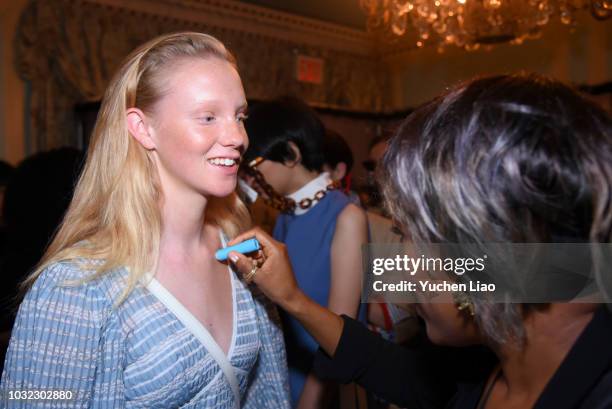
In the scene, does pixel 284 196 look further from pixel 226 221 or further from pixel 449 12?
pixel 449 12

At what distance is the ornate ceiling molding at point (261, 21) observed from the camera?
15.9ft

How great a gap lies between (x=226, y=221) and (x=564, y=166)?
92 centimetres

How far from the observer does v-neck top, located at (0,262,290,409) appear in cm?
93

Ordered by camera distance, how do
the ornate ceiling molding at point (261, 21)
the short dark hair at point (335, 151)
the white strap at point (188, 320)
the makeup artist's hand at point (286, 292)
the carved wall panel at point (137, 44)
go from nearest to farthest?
1. the white strap at point (188, 320)
2. the makeup artist's hand at point (286, 292)
3. the short dark hair at point (335, 151)
4. the carved wall panel at point (137, 44)
5. the ornate ceiling molding at point (261, 21)

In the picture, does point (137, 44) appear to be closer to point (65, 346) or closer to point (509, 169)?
point (65, 346)

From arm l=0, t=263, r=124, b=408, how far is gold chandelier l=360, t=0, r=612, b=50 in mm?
2766

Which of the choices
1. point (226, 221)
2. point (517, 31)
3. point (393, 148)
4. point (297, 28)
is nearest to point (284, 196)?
point (226, 221)

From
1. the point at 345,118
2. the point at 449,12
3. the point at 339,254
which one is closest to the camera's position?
the point at 339,254

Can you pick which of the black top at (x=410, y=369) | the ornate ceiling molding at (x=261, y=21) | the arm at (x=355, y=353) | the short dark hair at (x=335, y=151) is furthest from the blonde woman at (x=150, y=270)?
the ornate ceiling molding at (x=261, y=21)

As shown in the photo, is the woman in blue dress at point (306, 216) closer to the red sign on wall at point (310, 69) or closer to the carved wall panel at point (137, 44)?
the carved wall panel at point (137, 44)

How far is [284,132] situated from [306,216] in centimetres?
31

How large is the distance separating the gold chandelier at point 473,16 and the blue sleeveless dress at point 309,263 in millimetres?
1846

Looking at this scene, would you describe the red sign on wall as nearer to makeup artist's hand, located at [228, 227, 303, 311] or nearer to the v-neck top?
makeup artist's hand, located at [228, 227, 303, 311]

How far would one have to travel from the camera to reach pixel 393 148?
0.80 meters
